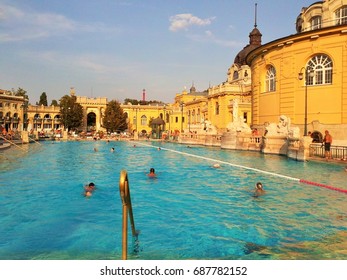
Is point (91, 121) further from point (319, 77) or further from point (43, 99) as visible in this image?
point (319, 77)

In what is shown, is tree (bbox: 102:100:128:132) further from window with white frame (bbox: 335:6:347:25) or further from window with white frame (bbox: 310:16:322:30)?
window with white frame (bbox: 335:6:347:25)

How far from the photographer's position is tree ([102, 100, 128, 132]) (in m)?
74.1

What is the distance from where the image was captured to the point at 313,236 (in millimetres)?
7320

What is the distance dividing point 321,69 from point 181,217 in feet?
83.8

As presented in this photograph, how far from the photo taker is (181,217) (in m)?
9.22

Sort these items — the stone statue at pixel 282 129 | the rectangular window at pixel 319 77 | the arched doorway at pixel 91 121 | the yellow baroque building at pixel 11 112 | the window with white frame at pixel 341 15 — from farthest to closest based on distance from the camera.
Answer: the arched doorway at pixel 91 121 → the yellow baroque building at pixel 11 112 → the window with white frame at pixel 341 15 → the rectangular window at pixel 319 77 → the stone statue at pixel 282 129

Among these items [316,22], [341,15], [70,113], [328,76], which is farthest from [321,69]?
[70,113]

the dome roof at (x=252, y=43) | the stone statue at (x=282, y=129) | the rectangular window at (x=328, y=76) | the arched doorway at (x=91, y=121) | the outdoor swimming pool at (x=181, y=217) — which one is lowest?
the outdoor swimming pool at (x=181, y=217)

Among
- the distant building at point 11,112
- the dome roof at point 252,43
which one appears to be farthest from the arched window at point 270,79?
the distant building at point 11,112

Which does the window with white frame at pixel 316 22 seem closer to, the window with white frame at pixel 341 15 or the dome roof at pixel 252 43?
the window with white frame at pixel 341 15

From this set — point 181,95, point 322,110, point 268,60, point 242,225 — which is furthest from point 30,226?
point 181,95

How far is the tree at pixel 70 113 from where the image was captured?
244 feet

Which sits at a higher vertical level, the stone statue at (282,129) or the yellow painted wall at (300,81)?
the yellow painted wall at (300,81)
